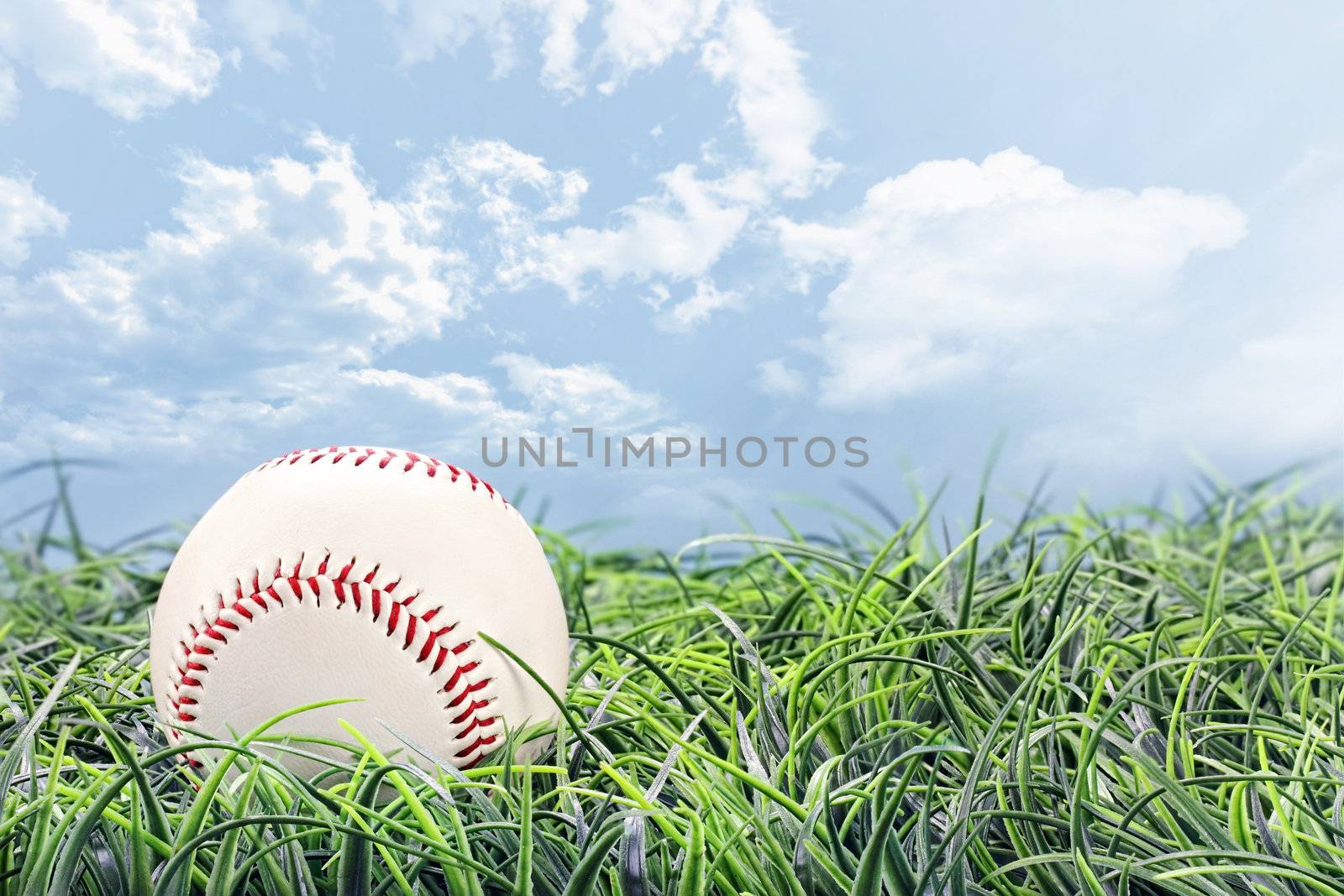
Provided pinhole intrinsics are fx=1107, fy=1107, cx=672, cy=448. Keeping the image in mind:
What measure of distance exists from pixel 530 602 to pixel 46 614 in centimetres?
184

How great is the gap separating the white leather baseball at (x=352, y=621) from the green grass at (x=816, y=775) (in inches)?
3.2

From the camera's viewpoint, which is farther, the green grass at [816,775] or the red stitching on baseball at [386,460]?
the red stitching on baseball at [386,460]

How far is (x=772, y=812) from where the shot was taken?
145 cm

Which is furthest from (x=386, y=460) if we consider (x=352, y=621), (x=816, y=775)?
(x=816, y=775)

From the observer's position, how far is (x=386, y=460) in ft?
6.01

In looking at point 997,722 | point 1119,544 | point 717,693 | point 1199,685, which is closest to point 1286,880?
point 997,722

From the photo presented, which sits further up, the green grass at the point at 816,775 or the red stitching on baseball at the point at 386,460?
the red stitching on baseball at the point at 386,460

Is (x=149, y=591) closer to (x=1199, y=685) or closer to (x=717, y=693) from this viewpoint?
(x=717, y=693)

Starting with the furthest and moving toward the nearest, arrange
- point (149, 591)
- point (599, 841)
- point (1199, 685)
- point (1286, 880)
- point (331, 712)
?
1. point (149, 591)
2. point (1199, 685)
3. point (331, 712)
4. point (1286, 880)
5. point (599, 841)

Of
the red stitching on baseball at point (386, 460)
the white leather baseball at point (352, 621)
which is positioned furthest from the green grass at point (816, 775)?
the red stitching on baseball at point (386, 460)

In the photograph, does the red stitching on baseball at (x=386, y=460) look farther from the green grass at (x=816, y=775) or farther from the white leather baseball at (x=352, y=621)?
the green grass at (x=816, y=775)

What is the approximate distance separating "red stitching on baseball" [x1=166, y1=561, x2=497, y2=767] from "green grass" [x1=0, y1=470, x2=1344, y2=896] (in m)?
0.10

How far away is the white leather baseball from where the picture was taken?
1.67 m

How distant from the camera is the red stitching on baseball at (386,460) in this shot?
1.82 meters
